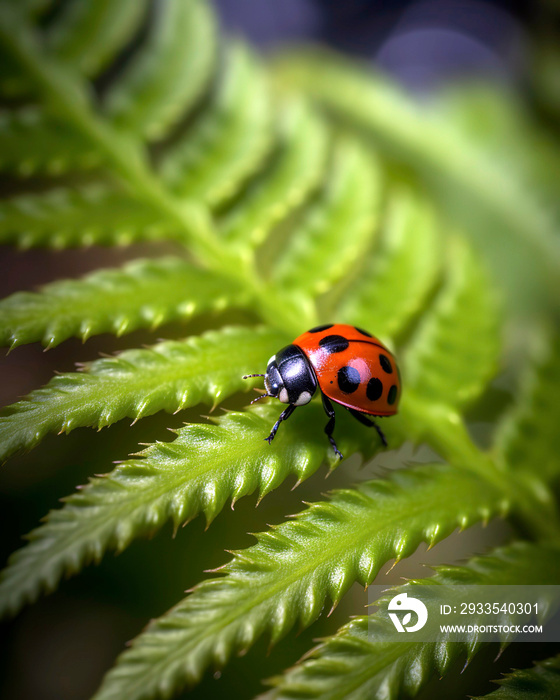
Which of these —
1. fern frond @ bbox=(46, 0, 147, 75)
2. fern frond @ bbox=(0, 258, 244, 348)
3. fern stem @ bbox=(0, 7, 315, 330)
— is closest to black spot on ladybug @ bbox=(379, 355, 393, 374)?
fern stem @ bbox=(0, 7, 315, 330)

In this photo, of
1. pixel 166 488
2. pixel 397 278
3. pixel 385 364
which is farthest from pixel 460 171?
pixel 166 488

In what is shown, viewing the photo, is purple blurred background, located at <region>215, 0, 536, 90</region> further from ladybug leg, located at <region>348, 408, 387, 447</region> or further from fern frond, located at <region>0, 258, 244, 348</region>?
ladybug leg, located at <region>348, 408, 387, 447</region>

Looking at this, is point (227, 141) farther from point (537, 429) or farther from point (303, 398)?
point (537, 429)

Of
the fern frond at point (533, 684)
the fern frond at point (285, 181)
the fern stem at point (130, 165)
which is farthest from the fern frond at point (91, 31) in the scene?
the fern frond at point (533, 684)

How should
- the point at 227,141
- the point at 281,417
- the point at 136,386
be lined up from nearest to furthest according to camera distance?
the point at 136,386 → the point at 281,417 → the point at 227,141

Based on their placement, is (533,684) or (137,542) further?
(137,542)
